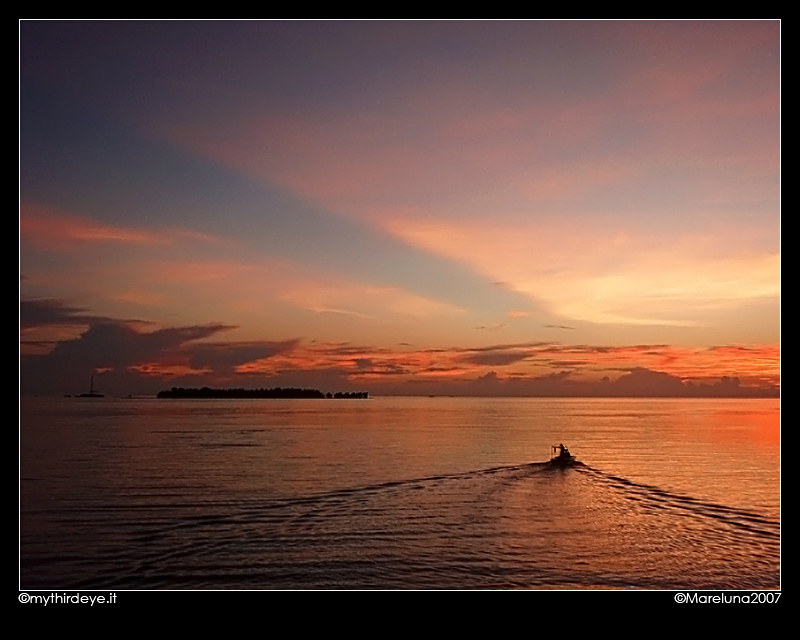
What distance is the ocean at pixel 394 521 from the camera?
59.4ft

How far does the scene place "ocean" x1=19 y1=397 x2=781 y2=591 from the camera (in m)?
18.1

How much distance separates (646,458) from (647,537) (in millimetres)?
26351

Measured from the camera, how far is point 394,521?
24.2 m

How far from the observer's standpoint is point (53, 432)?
6575cm

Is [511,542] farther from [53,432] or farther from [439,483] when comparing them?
[53,432]

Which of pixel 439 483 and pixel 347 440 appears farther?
Answer: pixel 347 440

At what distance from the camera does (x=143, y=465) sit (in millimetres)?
40281
